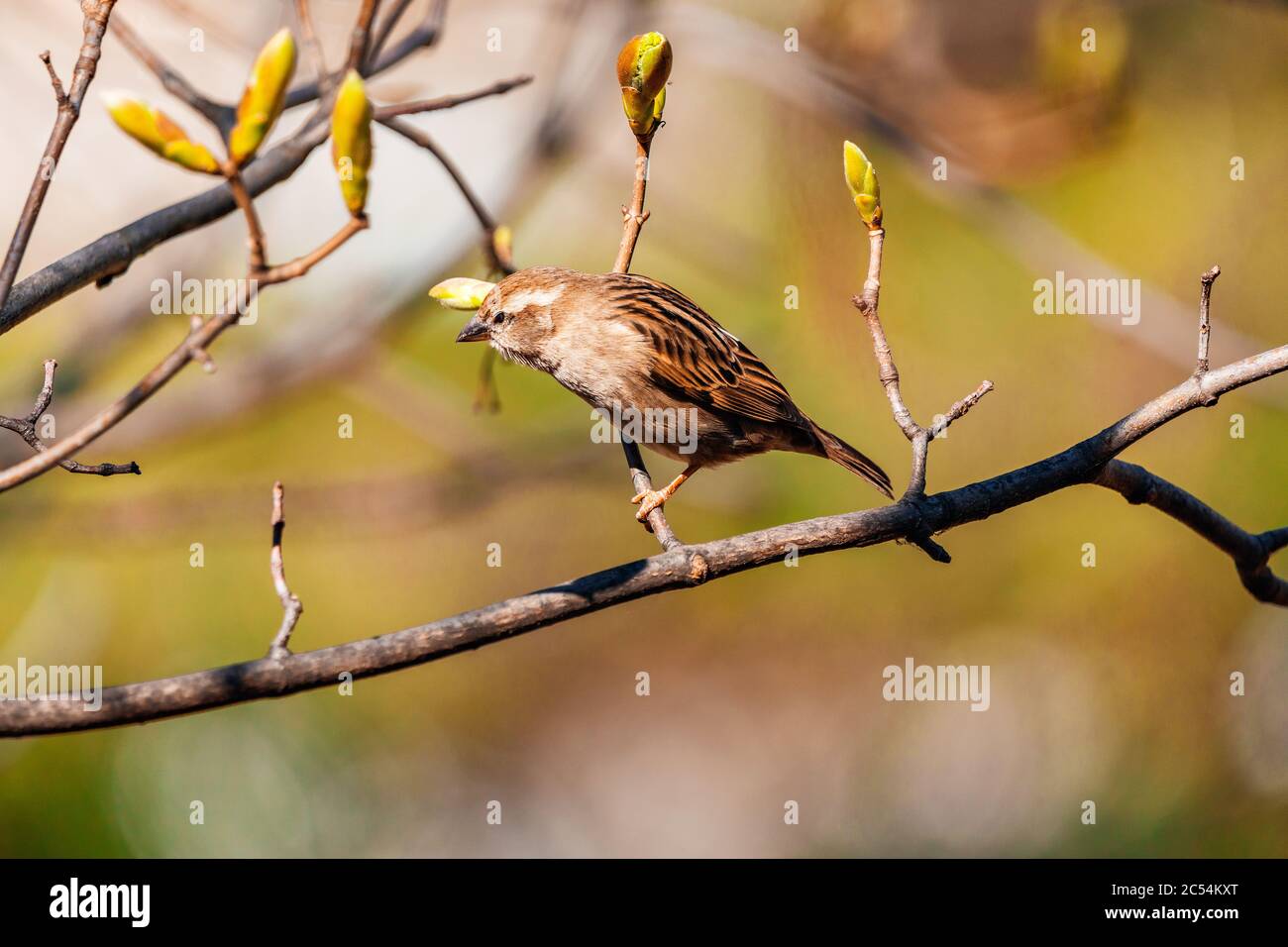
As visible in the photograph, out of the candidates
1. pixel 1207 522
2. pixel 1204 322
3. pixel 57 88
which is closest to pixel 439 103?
pixel 57 88

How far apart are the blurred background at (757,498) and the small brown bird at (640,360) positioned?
1325mm

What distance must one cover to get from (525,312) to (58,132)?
6.88 ft

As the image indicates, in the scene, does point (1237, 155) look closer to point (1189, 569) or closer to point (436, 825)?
point (1189, 569)

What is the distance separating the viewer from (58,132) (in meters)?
1.97

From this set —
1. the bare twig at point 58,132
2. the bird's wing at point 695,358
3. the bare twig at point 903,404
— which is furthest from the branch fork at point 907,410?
the bare twig at point 58,132

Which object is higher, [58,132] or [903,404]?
[58,132]

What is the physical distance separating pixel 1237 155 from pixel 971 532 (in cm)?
254

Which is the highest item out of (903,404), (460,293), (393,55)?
(393,55)

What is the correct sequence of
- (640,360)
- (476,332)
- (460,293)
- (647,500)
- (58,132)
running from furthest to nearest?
(476,332) → (640,360) → (647,500) → (460,293) → (58,132)

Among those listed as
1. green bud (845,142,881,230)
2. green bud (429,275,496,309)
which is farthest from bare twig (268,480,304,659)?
green bud (845,142,881,230)

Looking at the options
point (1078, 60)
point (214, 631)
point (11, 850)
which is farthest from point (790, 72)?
point (11, 850)

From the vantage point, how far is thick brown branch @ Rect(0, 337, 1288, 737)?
1889mm

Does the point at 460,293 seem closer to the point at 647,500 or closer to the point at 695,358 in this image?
the point at 647,500

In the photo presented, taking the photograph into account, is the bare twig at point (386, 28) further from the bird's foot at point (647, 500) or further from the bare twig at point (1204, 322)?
the bare twig at point (1204, 322)
